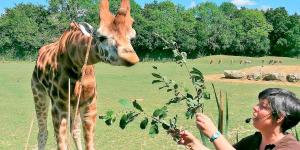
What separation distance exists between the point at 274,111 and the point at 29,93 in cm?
1043

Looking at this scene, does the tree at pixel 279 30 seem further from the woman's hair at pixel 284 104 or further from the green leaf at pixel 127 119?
the green leaf at pixel 127 119

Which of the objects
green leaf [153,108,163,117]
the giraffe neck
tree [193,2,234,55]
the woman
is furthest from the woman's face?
tree [193,2,234,55]

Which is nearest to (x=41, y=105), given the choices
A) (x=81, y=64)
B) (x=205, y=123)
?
(x=81, y=64)

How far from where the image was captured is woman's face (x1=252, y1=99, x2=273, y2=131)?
2525 millimetres

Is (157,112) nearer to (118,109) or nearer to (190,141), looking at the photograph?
(190,141)

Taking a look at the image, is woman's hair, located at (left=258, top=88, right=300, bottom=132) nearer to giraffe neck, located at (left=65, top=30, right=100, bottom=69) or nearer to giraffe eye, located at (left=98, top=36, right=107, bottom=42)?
giraffe eye, located at (left=98, top=36, right=107, bottom=42)

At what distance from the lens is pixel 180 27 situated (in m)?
53.0

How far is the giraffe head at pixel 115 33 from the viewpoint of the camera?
9.66ft

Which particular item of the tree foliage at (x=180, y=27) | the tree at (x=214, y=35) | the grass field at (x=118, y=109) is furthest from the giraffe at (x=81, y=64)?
the tree at (x=214, y=35)

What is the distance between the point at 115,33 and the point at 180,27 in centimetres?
5021

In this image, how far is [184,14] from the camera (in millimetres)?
57625

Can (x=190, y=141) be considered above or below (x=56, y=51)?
below

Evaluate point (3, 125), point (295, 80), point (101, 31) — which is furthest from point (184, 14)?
point (101, 31)

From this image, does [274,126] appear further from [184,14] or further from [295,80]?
[184,14]
